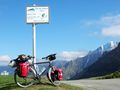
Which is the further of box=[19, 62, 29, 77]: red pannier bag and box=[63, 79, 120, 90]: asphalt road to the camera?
box=[63, 79, 120, 90]: asphalt road

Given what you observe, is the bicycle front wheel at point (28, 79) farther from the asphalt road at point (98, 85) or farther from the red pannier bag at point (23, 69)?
the asphalt road at point (98, 85)

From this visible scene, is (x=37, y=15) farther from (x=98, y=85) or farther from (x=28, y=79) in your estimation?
(x=28, y=79)

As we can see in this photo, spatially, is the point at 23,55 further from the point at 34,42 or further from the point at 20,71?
the point at 34,42

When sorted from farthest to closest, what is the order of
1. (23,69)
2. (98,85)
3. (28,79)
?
(98,85), (28,79), (23,69)

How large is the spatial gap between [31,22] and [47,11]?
4.18ft

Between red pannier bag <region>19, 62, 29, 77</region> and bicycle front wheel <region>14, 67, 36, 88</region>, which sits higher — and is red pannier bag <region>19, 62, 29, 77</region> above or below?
above

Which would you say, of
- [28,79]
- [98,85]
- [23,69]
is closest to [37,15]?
[98,85]

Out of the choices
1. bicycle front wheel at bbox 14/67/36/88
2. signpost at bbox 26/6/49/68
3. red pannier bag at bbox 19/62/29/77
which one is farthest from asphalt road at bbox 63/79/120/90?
red pannier bag at bbox 19/62/29/77

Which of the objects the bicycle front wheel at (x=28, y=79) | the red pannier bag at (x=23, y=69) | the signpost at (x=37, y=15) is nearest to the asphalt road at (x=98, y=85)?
the bicycle front wheel at (x=28, y=79)

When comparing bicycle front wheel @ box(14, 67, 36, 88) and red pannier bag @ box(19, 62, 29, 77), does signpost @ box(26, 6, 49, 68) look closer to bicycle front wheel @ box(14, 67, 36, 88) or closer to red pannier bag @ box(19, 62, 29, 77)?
bicycle front wheel @ box(14, 67, 36, 88)

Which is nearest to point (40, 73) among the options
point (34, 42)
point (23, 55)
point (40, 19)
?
point (23, 55)

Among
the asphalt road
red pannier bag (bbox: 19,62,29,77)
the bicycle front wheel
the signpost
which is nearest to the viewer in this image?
red pannier bag (bbox: 19,62,29,77)

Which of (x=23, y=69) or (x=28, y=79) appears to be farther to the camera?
(x=28, y=79)

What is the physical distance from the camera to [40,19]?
24.8 metres
